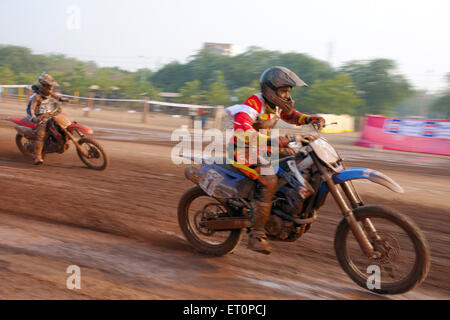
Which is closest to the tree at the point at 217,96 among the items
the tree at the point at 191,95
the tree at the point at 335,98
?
the tree at the point at 191,95

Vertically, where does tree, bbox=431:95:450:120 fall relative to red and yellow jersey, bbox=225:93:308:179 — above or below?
above

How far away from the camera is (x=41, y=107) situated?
8.87m

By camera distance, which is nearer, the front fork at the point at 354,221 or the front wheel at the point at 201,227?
the front fork at the point at 354,221

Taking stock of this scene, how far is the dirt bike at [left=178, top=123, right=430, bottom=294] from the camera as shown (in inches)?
137

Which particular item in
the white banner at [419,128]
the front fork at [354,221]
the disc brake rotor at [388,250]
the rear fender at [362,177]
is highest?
the white banner at [419,128]

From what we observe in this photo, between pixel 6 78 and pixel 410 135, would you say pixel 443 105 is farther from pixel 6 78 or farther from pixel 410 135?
pixel 6 78

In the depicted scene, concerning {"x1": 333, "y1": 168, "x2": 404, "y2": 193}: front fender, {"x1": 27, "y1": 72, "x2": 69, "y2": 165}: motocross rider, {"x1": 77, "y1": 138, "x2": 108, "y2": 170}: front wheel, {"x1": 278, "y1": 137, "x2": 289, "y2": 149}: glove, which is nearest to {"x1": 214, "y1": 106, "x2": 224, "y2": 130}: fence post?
{"x1": 27, "y1": 72, "x2": 69, "y2": 165}: motocross rider

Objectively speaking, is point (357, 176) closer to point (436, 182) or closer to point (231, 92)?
point (436, 182)

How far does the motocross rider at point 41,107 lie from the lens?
8711mm

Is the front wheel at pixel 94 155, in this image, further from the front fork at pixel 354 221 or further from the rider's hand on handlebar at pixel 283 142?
the front fork at pixel 354 221

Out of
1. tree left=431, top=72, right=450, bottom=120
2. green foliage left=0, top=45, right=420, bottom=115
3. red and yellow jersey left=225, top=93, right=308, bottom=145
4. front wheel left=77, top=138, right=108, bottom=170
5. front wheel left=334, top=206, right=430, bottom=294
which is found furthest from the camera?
tree left=431, top=72, right=450, bottom=120

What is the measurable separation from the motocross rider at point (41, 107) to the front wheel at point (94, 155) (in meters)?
0.87

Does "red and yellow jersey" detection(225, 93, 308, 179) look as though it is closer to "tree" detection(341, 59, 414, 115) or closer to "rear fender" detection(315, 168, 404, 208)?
"rear fender" detection(315, 168, 404, 208)

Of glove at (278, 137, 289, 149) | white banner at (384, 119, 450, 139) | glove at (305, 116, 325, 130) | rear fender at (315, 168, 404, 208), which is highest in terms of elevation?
white banner at (384, 119, 450, 139)
